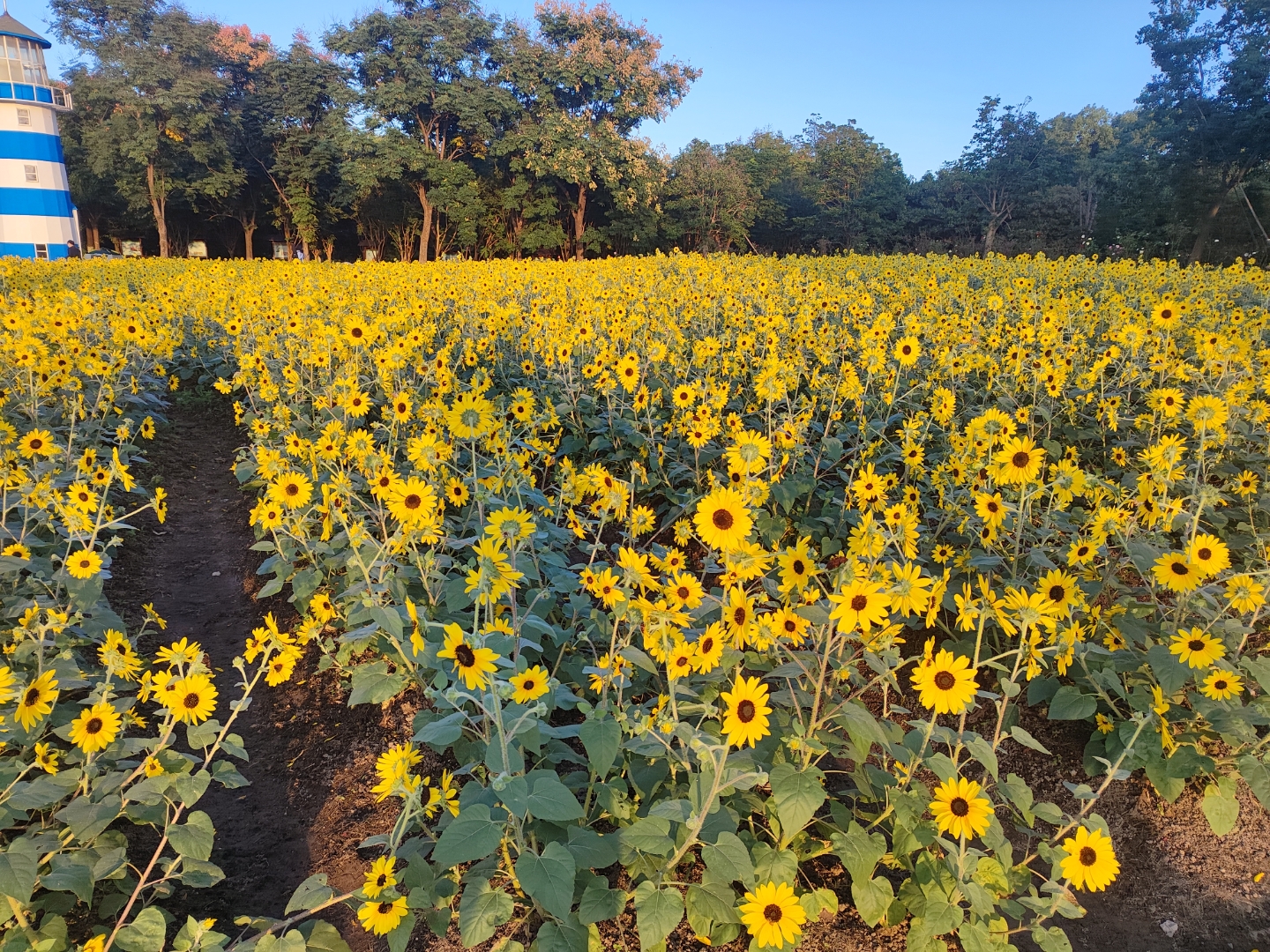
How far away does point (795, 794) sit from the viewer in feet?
6.28

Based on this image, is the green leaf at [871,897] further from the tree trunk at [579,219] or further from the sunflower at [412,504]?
the tree trunk at [579,219]

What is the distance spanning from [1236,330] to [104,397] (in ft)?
31.5

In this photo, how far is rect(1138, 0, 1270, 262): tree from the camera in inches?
1061

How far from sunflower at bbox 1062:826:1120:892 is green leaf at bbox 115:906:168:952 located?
2378 mm

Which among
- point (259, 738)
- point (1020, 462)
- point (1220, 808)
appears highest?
point (1020, 462)

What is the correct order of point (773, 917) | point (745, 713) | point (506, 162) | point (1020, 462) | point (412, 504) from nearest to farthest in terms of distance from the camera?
point (773, 917)
point (745, 713)
point (412, 504)
point (1020, 462)
point (506, 162)

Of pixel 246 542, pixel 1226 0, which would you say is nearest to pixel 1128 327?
pixel 246 542

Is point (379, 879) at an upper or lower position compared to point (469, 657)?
lower

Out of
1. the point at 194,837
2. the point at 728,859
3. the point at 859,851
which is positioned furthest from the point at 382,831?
the point at 859,851

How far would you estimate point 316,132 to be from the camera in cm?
3953

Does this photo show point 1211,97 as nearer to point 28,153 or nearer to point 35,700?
point 35,700

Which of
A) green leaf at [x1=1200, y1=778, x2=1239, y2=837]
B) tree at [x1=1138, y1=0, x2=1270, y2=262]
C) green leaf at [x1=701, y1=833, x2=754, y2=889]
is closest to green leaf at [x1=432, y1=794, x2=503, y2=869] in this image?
green leaf at [x1=701, y1=833, x2=754, y2=889]

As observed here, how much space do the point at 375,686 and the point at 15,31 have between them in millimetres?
46241

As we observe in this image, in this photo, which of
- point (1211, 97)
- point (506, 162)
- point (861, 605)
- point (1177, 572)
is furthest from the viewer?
point (506, 162)
